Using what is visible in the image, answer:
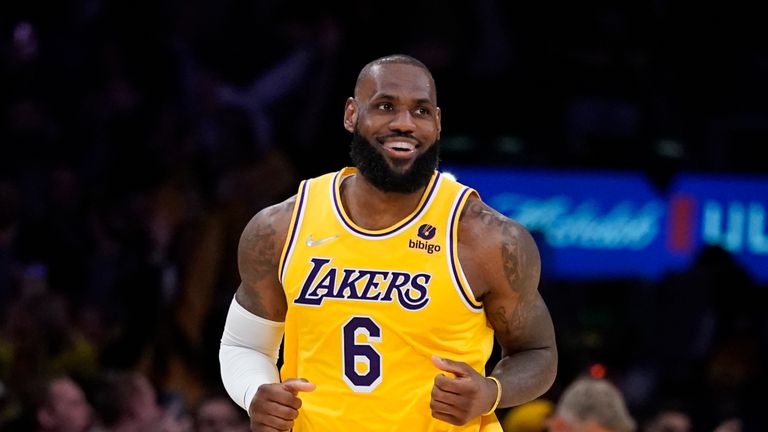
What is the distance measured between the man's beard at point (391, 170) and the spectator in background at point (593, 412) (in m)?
1.76

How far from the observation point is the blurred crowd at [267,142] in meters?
7.65

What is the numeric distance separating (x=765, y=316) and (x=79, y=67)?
4.37m

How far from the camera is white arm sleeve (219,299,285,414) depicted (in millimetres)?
4223

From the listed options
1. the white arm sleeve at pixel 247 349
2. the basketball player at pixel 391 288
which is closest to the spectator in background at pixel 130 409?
the white arm sleeve at pixel 247 349

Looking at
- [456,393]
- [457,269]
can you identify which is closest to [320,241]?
[457,269]

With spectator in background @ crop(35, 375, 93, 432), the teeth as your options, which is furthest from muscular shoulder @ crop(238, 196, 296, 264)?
spectator in background @ crop(35, 375, 93, 432)

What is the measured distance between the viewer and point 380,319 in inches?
157

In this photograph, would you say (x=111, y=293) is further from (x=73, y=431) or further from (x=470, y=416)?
(x=470, y=416)

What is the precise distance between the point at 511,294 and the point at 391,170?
0.49 meters

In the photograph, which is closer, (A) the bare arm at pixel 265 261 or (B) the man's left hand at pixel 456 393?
(B) the man's left hand at pixel 456 393

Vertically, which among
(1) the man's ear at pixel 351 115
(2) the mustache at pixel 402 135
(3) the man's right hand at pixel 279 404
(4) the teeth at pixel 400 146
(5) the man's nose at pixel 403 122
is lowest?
(3) the man's right hand at pixel 279 404

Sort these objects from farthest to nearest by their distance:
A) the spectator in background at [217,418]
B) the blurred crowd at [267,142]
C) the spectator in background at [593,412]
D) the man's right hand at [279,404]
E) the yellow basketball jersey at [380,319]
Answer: the blurred crowd at [267,142] → the spectator in background at [217,418] → the spectator in background at [593,412] → the yellow basketball jersey at [380,319] → the man's right hand at [279,404]

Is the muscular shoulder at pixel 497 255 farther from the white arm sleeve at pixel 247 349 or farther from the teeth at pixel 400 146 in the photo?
the white arm sleeve at pixel 247 349

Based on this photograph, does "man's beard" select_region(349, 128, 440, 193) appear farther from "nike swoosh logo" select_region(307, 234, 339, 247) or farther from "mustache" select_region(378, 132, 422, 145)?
"nike swoosh logo" select_region(307, 234, 339, 247)
